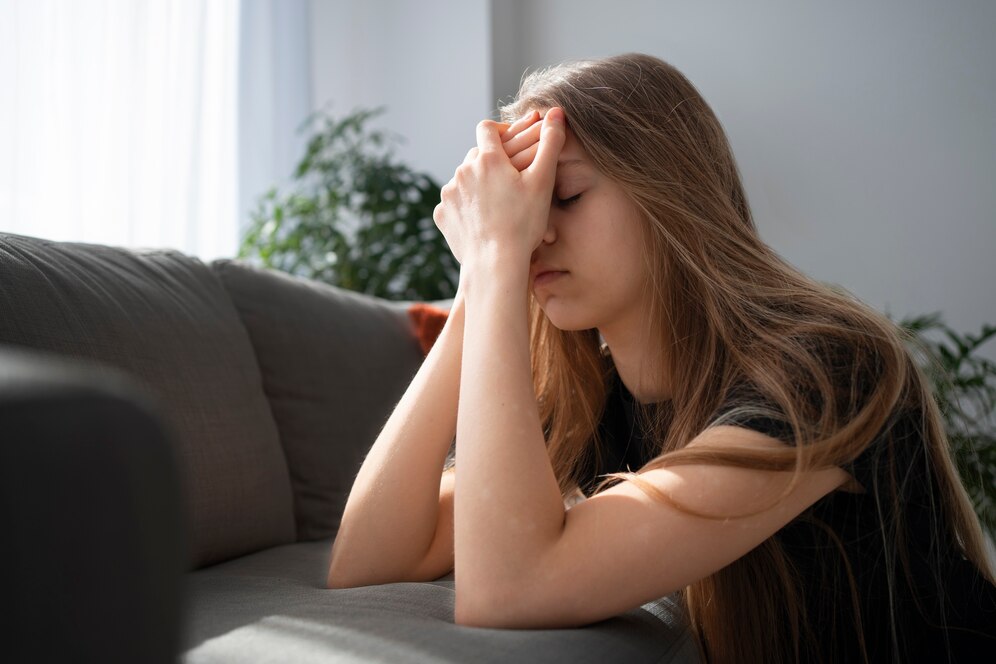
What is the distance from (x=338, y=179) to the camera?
2.75 meters

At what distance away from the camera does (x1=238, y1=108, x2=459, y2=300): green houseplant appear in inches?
104

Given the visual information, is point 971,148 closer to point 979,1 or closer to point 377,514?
point 979,1

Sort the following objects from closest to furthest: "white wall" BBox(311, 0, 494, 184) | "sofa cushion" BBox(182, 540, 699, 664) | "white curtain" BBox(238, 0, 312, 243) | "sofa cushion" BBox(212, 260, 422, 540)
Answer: "sofa cushion" BBox(182, 540, 699, 664), "sofa cushion" BBox(212, 260, 422, 540), "white curtain" BBox(238, 0, 312, 243), "white wall" BBox(311, 0, 494, 184)

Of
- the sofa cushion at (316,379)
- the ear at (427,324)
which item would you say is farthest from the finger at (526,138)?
the ear at (427,324)

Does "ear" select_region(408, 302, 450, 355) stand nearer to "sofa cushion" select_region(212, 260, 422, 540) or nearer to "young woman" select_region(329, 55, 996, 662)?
"sofa cushion" select_region(212, 260, 422, 540)

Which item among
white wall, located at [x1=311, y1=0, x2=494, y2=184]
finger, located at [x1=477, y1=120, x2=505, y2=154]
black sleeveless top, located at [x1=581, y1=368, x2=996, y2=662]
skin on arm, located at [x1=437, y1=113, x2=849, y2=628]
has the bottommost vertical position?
black sleeveless top, located at [x1=581, y1=368, x2=996, y2=662]

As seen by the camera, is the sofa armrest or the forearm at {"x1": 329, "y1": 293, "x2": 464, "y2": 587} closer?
the sofa armrest

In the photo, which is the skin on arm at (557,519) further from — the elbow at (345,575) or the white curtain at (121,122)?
the white curtain at (121,122)

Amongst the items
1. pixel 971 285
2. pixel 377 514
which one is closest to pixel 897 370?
pixel 377 514

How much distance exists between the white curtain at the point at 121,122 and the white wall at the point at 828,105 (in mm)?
848

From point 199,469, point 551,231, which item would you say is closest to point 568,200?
point 551,231

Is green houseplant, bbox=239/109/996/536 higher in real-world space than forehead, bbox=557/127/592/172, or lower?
lower

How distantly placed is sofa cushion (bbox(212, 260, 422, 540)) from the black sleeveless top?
31.4 inches

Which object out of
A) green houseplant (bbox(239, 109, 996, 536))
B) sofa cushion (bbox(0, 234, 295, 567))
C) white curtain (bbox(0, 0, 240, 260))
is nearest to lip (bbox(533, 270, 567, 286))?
sofa cushion (bbox(0, 234, 295, 567))
